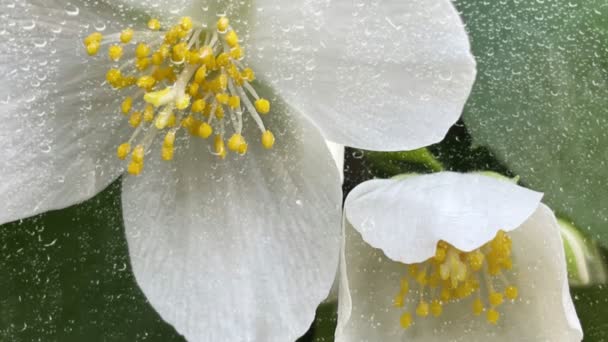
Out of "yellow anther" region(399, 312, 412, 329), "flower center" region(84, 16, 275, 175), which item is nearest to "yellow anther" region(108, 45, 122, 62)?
"flower center" region(84, 16, 275, 175)

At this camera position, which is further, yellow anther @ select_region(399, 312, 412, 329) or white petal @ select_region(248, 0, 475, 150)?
yellow anther @ select_region(399, 312, 412, 329)

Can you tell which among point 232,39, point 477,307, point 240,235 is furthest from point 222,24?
point 477,307

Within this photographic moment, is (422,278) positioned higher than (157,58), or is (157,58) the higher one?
(157,58)

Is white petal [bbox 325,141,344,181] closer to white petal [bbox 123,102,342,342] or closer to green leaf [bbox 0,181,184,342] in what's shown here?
white petal [bbox 123,102,342,342]

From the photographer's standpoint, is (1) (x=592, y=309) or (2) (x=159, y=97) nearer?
(2) (x=159, y=97)

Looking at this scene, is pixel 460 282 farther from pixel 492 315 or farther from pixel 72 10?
pixel 72 10
